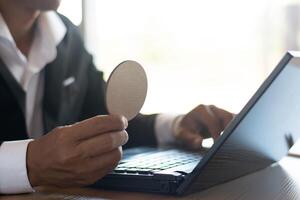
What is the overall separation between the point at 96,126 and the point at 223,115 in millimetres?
422

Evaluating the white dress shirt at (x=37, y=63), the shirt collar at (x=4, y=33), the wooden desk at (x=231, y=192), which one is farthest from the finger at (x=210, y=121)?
the shirt collar at (x=4, y=33)

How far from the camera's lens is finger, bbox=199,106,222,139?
994 mm

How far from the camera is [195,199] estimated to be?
625 mm

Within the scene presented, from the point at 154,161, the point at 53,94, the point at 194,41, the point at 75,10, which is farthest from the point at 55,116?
the point at 75,10

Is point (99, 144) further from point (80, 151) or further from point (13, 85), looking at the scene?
point (13, 85)

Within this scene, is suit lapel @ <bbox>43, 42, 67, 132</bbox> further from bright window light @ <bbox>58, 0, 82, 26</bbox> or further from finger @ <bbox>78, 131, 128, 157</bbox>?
bright window light @ <bbox>58, 0, 82, 26</bbox>

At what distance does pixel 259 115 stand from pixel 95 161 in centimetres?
→ 22

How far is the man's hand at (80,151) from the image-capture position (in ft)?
2.06

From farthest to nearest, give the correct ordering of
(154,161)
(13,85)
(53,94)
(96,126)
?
1. (53,94)
2. (13,85)
3. (154,161)
4. (96,126)

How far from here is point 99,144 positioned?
63 centimetres

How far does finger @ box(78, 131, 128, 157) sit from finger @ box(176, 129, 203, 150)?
1.22 ft

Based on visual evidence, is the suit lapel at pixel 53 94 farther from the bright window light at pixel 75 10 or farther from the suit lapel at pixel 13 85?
the bright window light at pixel 75 10

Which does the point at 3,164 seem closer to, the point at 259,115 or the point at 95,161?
the point at 95,161

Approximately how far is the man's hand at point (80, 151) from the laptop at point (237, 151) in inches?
1.5
